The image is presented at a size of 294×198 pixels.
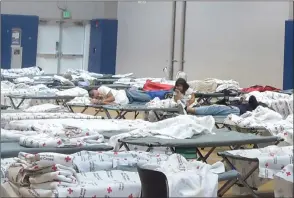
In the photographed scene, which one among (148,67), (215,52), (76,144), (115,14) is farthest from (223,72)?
(76,144)

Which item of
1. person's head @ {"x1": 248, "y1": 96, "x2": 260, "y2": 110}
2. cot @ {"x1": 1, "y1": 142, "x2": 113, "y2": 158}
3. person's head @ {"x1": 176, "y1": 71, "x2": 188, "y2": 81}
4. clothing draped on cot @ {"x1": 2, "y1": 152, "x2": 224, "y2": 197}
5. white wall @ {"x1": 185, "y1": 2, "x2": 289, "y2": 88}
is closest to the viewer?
clothing draped on cot @ {"x1": 2, "y1": 152, "x2": 224, "y2": 197}

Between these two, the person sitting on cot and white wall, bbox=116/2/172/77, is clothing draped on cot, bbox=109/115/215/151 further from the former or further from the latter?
white wall, bbox=116/2/172/77

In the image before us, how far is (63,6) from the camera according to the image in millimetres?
8352

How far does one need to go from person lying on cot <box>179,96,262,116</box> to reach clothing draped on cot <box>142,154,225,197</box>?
12.1 ft

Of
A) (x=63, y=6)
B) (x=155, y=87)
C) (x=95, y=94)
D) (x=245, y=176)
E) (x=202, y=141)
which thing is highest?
(x=63, y=6)

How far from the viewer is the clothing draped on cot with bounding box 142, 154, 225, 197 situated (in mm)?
3156

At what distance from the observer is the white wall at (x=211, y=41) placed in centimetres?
947

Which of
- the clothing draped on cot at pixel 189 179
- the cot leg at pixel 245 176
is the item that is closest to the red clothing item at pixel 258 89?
the cot leg at pixel 245 176

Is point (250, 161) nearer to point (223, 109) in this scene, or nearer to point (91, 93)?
point (223, 109)

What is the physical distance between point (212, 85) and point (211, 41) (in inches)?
35.5

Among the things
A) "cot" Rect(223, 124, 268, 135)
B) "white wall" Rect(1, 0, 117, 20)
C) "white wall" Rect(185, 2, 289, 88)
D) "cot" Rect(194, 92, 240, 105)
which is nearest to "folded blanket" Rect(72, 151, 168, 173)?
"cot" Rect(223, 124, 268, 135)

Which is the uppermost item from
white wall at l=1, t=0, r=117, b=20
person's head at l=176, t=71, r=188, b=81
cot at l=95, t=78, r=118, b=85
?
white wall at l=1, t=0, r=117, b=20

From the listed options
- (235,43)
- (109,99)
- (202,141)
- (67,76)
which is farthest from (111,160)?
(235,43)

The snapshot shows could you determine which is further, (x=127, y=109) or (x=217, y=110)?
(x=127, y=109)
